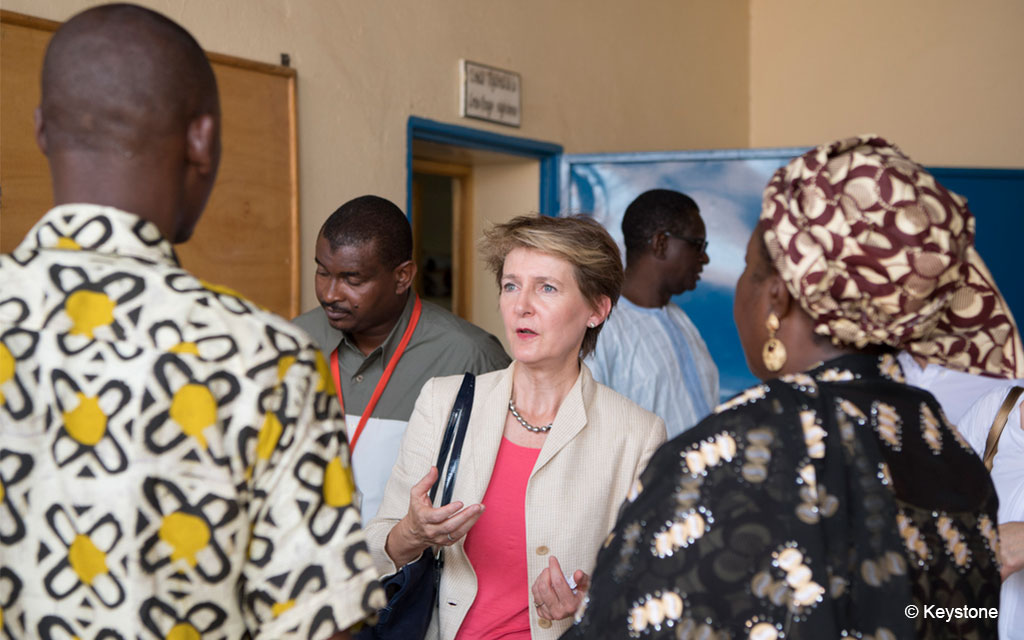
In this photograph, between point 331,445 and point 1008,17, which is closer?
point 331,445

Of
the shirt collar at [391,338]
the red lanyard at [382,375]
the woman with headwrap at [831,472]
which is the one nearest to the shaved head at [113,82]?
the woman with headwrap at [831,472]

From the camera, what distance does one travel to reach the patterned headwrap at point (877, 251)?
1.38 meters

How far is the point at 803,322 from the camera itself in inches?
59.9

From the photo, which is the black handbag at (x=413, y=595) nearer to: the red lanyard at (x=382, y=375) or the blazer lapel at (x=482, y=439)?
the blazer lapel at (x=482, y=439)

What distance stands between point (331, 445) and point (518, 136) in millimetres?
4597

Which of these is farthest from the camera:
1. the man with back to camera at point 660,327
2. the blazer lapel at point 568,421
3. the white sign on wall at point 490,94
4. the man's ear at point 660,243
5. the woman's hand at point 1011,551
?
the white sign on wall at point 490,94

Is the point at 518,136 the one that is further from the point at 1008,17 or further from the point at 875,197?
the point at 875,197

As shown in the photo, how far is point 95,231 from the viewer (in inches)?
49.4

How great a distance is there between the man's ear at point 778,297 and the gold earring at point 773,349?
1cm

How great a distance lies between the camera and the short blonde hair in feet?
8.46

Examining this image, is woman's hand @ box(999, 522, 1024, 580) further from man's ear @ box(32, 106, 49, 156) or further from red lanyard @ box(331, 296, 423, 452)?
man's ear @ box(32, 106, 49, 156)

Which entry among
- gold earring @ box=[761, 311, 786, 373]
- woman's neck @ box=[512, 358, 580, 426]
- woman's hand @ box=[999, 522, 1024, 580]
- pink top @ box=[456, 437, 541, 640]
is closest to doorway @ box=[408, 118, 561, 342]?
woman's neck @ box=[512, 358, 580, 426]

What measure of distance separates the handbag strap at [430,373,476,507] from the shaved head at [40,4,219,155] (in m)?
1.31

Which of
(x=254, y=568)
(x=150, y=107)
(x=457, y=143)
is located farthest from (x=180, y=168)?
(x=457, y=143)
